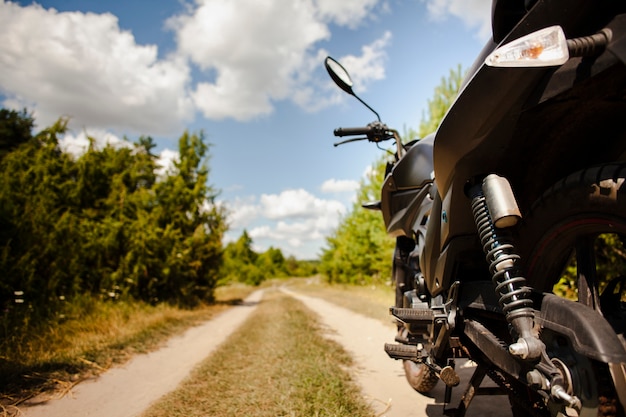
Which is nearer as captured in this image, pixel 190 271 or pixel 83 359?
pixel 83 359

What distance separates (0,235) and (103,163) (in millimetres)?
6191

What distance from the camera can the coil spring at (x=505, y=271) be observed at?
1271mm

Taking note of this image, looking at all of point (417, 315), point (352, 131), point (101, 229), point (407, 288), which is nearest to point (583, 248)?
point (417, 315)

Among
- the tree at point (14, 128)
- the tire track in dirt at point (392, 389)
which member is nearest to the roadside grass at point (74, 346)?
the tire track in dirt at point (392, 389)

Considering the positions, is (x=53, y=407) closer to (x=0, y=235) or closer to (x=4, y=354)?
(x=4, y=354)

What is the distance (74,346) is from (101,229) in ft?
15.9

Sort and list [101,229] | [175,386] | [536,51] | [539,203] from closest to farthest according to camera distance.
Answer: [536,51]
[539,203]
[175,386]
[101,229]

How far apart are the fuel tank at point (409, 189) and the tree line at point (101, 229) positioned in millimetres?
5186

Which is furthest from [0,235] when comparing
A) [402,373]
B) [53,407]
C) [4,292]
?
[402,373]

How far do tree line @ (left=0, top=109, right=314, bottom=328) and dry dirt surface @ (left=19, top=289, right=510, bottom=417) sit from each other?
6.82ft

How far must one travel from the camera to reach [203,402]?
3.08m

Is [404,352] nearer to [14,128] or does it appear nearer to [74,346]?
[74,346]

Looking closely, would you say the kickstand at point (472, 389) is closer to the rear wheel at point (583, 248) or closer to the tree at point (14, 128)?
the rear wheel at point (583, 248)

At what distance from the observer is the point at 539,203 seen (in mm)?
1483
